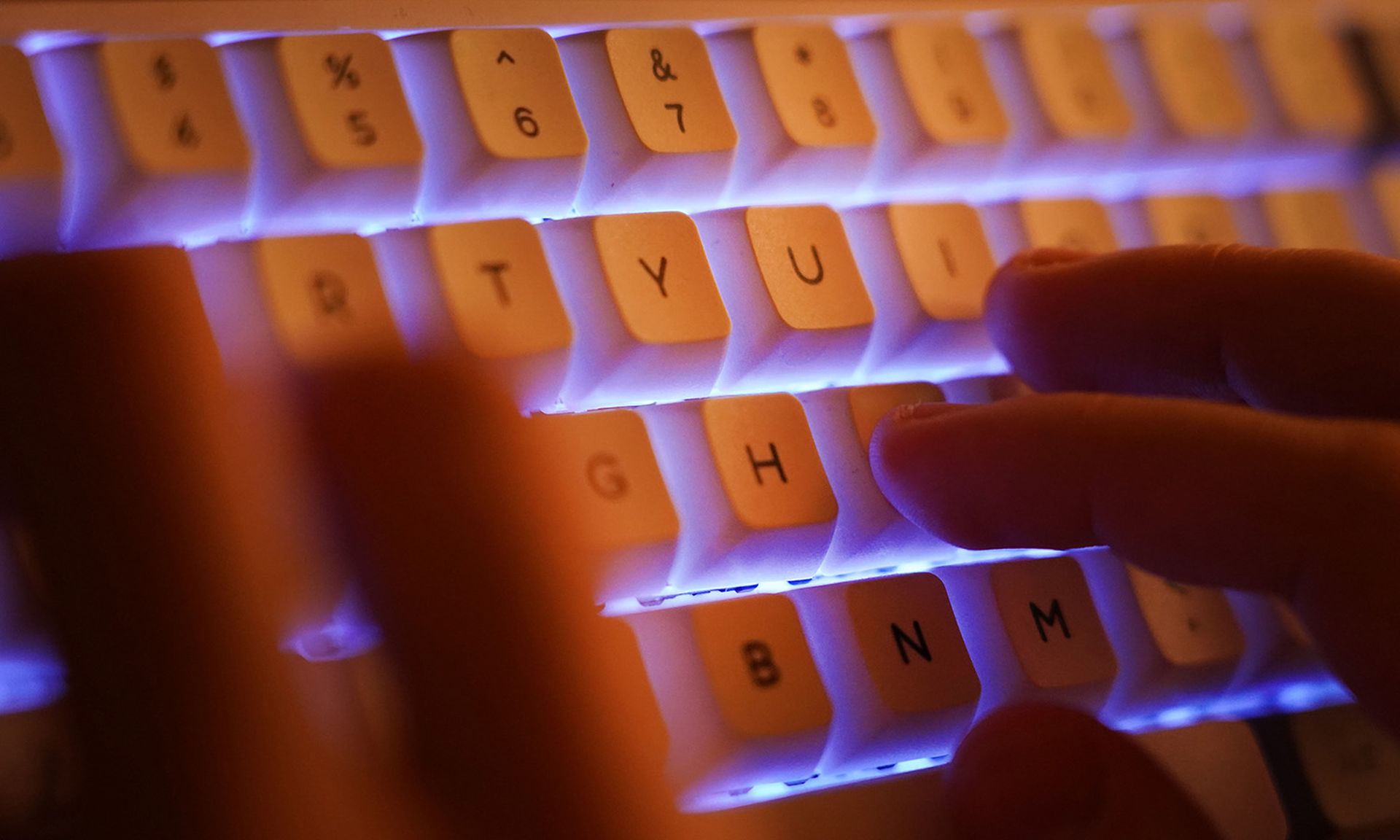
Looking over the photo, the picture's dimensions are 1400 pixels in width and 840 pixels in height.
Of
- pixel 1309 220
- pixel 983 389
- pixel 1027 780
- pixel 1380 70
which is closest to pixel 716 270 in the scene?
pixel 983 389

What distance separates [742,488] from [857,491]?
0.06 meters

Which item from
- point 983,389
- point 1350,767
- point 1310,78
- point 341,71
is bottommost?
point 1350,767

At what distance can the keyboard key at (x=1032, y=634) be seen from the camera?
461 millimetres

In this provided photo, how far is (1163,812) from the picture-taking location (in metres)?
0.41

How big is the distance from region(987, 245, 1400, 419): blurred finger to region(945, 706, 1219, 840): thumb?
18cm

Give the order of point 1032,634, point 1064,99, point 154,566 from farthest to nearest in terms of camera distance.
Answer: point 1064,99 < point 1032,634 < point 154,566

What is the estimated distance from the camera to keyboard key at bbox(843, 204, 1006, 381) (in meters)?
0.51

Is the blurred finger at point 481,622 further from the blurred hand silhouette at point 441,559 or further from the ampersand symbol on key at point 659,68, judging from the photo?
the ampersand symbol on key at point 659,68

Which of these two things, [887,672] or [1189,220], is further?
[1189,220]

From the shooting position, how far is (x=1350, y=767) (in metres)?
0.51

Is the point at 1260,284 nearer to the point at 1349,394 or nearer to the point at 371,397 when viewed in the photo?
the point at 1349,394

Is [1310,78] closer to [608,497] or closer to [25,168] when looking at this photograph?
[608,497]

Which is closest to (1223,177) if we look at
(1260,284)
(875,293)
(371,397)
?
(1260,284)

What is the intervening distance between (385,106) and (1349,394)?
1.49 ft
